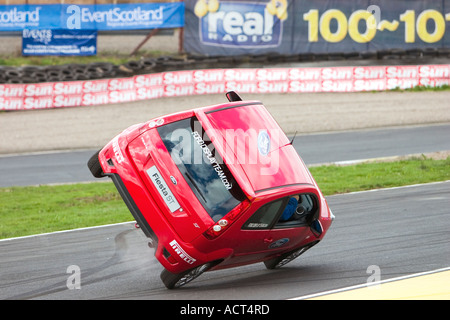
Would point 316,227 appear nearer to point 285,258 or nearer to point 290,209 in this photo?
point 290,209

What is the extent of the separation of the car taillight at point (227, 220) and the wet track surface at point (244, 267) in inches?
26.8

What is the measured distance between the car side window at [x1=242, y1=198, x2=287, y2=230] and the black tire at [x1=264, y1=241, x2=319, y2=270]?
0.98m

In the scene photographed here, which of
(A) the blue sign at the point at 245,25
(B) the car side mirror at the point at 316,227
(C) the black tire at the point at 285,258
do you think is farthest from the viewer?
(A) the blue sign at the point at 245,25

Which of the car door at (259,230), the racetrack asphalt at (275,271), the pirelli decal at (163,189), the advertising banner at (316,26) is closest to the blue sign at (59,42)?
the advertising banner at (316,26)

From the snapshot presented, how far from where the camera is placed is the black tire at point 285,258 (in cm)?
722

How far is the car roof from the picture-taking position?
628 centimetres

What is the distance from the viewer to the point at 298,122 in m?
20.9

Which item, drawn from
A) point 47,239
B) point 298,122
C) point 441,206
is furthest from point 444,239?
point 298,122

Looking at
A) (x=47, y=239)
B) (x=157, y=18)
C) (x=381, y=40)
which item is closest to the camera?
(x=47, y=239)

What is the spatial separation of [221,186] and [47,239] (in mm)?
4419

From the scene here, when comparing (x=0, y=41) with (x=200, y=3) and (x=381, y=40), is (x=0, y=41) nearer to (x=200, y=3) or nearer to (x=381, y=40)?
(x=200, y=3)
